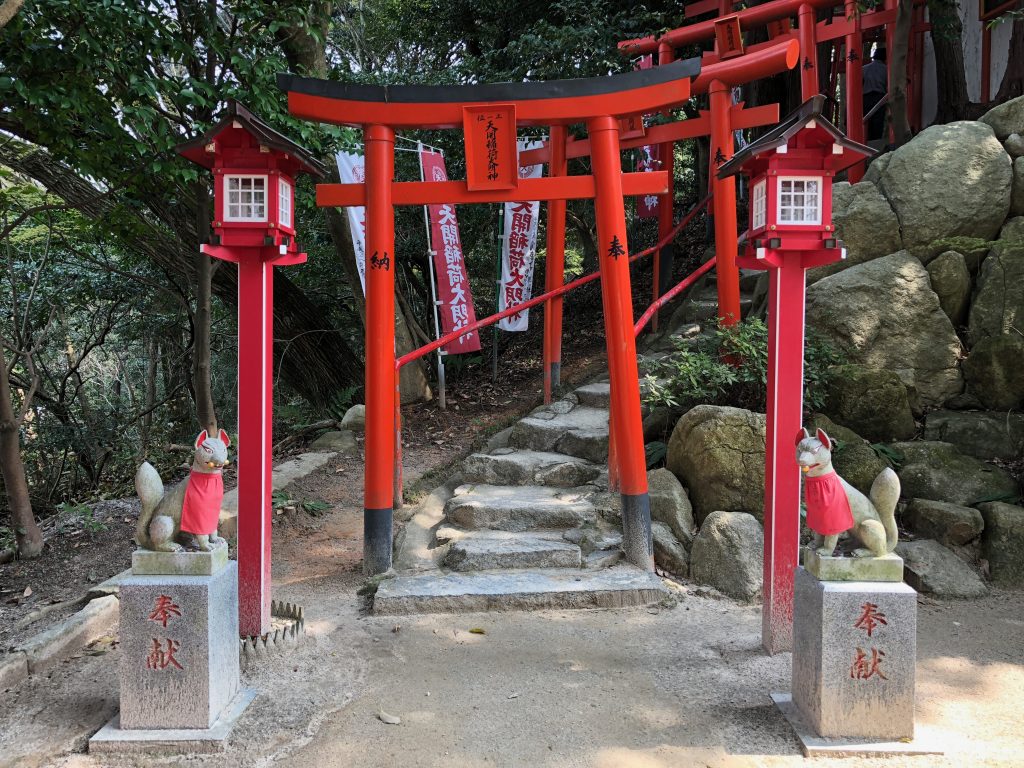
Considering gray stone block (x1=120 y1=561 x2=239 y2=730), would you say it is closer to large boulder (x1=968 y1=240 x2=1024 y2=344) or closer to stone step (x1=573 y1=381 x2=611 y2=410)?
stone step (x1=573 y1=381 x2=611 y2=410)

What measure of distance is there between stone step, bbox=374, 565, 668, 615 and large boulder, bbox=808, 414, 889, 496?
1891 mm

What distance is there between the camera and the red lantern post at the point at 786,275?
414 centimetres

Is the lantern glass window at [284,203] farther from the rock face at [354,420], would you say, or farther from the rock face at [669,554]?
the rock face at [354,420]

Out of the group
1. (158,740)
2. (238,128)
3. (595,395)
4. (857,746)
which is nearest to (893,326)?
(595,395)

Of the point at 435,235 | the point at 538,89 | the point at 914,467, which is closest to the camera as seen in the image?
the point at 538,89

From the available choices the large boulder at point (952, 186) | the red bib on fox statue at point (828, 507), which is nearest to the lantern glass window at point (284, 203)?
the red bib on fox statue at point (828, 507)

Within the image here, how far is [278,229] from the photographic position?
170 inches

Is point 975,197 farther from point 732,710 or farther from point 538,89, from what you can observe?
point 732,710

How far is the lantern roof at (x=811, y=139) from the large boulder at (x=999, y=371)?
3.38m

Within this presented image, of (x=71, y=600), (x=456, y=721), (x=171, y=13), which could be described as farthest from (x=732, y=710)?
(x=171, y=13)

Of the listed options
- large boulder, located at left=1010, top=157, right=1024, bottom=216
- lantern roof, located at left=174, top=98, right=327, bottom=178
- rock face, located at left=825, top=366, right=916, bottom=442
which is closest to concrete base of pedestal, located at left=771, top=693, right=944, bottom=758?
rock face, located at left=825, top=366, right=916, bottom=442

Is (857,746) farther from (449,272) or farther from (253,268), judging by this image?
(449,272)

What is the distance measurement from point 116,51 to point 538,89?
10.2 ft

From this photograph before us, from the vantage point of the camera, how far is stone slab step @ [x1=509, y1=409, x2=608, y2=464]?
6.77 metres
